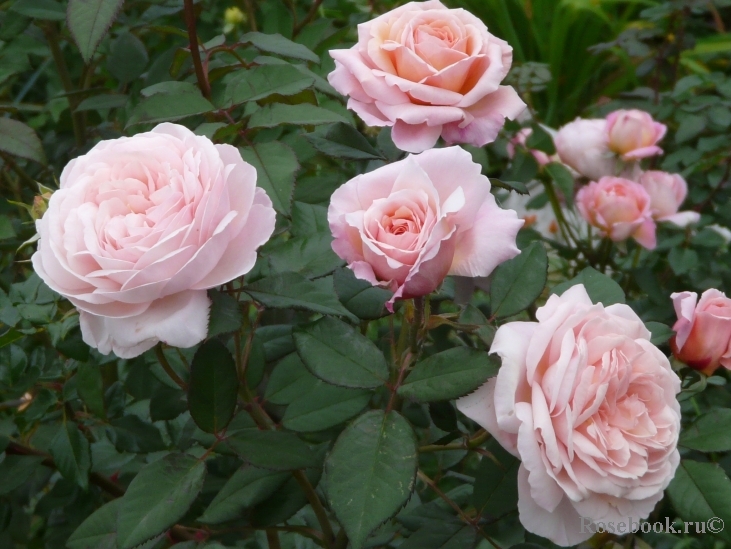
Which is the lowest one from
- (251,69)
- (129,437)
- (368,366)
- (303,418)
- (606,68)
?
(606,68)

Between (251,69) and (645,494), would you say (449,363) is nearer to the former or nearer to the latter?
(645,494)

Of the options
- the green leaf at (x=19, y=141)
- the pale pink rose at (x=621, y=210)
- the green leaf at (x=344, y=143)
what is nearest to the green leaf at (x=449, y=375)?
the green leaf at (x=344, y=143)

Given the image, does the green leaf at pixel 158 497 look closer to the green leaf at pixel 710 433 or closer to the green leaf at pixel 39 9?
the green leaf at pixel 710 433

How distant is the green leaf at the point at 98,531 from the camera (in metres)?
0.68

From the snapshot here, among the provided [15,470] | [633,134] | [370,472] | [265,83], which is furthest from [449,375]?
[633,134]

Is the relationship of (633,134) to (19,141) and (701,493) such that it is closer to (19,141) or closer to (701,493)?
(701,493)

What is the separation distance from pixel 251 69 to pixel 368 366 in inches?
12.9

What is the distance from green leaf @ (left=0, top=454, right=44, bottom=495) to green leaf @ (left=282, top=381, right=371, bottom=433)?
0.30 metres

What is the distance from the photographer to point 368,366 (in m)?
0.57

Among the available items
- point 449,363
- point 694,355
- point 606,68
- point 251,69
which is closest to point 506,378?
point 449,363

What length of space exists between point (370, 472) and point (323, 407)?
0.16m

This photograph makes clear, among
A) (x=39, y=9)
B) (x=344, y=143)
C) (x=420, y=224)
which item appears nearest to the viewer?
(x=420, y=224)

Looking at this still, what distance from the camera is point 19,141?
0.78 m

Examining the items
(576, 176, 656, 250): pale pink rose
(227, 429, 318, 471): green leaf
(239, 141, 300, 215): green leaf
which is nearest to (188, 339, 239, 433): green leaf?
(227, 429, 318, 471): green leaf
